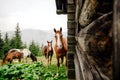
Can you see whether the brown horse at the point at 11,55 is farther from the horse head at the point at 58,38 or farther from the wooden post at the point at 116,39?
the wooden post at the point at 116,39

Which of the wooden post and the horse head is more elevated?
the wooden post

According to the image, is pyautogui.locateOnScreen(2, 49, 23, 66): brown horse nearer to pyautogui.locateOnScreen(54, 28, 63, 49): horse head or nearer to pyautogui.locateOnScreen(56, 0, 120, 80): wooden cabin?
pyautogui.locateOnScreen(54, 28, 63, 49): horse head

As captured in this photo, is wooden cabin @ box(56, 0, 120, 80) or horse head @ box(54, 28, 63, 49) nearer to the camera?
wooden cabin @ box(56, 0, 120, 80)

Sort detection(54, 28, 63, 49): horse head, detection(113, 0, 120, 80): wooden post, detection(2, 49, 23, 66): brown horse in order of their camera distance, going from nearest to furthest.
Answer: detection(113, 0, 120, 80): wooden post, detection(54, 28, 63, 49): horse head, detection(2, 49, 23, 66): brown horse

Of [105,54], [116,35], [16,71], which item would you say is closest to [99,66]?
[105,54]

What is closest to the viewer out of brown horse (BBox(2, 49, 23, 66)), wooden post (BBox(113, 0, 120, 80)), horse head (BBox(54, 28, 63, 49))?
wooden post (BBox(113, 0, 120, 80))

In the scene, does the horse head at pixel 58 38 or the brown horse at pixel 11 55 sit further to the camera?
the brown horse at pixel 11 55

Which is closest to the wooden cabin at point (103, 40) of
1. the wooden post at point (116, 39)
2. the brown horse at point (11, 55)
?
the wooden post at point (116, 39)

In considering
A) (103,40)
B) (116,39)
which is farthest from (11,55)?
(116,39)

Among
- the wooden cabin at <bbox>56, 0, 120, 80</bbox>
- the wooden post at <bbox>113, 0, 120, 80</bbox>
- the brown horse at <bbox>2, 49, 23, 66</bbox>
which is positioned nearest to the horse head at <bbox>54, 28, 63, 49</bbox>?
the wooden cabin at <bbox>56, 0, 120, 80</bbox>

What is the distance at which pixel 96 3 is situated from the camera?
1414 millimetres

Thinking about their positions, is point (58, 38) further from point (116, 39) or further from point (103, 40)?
point (116, 39)

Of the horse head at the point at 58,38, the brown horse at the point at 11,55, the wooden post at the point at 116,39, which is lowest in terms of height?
the brown horse at the point at 11,55

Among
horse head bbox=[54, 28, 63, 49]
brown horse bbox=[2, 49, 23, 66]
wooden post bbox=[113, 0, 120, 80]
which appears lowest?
brown horse bbox=[2, 49, 23, 66]
